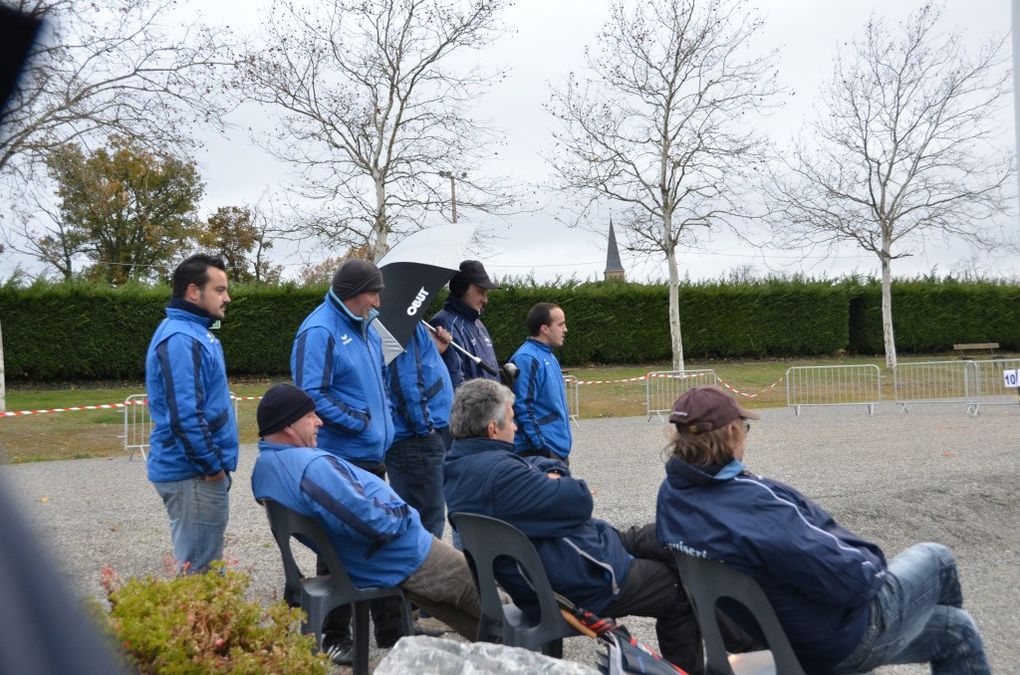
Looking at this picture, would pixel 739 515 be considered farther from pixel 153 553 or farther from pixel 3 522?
pixel 153 553

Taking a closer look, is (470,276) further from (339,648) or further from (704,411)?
(704,411)

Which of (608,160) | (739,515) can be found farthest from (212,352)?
(608,160)

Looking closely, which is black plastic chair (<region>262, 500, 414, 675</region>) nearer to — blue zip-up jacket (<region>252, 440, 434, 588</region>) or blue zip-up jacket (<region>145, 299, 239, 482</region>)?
blue zip-up jacket (<region>252, 440, 434, 588</region>)

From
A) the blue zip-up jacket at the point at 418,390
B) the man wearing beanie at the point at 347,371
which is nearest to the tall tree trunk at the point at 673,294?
the blue zip-up jacket at the point at 418,390

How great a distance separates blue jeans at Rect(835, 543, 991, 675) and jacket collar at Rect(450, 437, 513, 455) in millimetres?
1649

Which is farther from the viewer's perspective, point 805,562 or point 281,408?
point 281,408

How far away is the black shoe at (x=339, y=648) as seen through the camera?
4.83 meters

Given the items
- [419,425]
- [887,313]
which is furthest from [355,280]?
[887,313]

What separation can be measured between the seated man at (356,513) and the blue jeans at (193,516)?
335 millimetres

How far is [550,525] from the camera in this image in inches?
161

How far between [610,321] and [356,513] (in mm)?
27057

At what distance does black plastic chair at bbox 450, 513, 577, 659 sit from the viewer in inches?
156

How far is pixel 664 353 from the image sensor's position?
31906 millimetres

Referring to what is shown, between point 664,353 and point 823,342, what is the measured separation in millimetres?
6698
